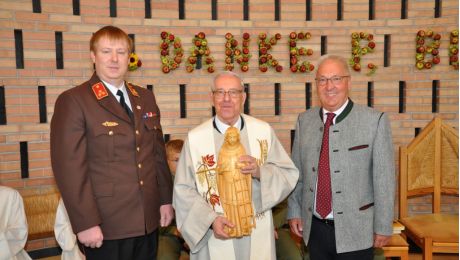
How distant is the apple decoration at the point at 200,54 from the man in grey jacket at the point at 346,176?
223cm

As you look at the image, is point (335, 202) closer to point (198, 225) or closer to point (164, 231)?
point (198, 225)

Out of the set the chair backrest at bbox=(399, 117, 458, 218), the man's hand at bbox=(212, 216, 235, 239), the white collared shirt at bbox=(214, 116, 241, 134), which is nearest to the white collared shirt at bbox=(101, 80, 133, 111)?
the white collared shirt at bbox=(214, 116, 241, 134)

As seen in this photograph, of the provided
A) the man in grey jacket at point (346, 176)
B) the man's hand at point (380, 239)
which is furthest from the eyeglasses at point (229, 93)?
the man's hand at point (380, 239)

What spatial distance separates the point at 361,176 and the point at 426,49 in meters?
2.90

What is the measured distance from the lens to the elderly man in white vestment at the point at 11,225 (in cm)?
338

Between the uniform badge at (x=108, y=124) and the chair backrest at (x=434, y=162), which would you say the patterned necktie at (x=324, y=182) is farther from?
the chair backrest at (x=434, y=162)

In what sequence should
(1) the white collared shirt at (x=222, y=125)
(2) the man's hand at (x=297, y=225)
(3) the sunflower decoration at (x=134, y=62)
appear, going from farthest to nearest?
1. (3) the sunflower decoration at (x=134, y=62)
2. (2) the man's hand at (x=297, y=225)
3. (1) the white collared shirt at (x=222, y=125)

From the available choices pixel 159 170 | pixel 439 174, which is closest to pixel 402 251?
pixel 439 174

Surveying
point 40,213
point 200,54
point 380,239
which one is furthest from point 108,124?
point 200,54

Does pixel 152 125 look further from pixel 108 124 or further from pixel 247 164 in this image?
pixel 247 164

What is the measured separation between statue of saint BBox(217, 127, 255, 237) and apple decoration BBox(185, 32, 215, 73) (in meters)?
2.41

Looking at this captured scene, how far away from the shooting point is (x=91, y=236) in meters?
2.28

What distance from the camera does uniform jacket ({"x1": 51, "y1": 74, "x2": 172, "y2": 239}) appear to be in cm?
225

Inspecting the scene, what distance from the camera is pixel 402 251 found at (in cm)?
364
